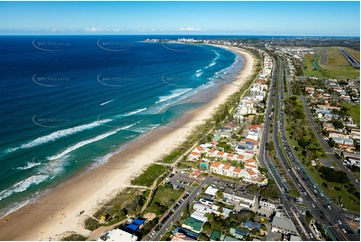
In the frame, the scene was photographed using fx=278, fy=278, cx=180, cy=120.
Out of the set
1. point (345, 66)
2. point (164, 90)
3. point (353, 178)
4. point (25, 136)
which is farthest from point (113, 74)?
point (345, 66)

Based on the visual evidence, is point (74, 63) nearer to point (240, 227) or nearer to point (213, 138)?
point (213, 138)

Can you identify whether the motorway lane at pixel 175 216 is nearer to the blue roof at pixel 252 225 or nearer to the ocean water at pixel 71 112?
the blue roof at pixel 252 225

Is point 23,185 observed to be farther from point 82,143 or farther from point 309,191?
point 309,191

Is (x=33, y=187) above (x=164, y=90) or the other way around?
the other way around

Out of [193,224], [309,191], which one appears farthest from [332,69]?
[193,224]

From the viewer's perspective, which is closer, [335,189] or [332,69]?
[335,189]

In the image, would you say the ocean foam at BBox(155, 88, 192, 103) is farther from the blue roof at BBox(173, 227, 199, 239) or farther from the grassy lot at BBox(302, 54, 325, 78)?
the grassy lot at BBox(302, 54, 325, 78)

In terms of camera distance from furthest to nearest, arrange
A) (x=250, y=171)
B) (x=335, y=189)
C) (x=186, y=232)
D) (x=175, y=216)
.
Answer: (x=250, y=171), (x=335, y=189), (x=175, y=216), (x=186, y=232)

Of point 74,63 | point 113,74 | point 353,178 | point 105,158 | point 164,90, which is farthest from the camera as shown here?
point 74,63
